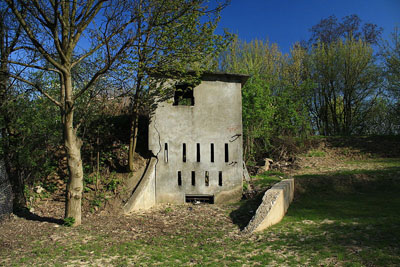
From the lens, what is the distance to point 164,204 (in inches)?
409

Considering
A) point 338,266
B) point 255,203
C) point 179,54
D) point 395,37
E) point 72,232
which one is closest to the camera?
point 338,266

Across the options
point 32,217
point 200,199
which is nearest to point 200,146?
point 200,199

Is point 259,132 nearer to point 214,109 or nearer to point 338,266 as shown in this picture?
point 214,109

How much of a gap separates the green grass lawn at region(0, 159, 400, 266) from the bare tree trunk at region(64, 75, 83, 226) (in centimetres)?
53

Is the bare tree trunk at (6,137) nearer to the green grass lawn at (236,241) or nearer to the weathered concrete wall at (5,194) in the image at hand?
the weathered concrete wall at (5,194)

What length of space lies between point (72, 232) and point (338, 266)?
5.80 meters

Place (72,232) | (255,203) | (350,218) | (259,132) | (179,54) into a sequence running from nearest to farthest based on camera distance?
(72,232)
(350,218)
(179,54)
(255,203)
(259,132)

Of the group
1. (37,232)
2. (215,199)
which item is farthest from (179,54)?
(37,232)

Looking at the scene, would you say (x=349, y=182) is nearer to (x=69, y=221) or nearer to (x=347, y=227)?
(x=347, y=227)

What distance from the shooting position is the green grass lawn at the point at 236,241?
555 centimetres

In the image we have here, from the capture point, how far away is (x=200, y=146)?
10859 mm

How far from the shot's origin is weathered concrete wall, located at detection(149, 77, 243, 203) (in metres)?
A: 10.7

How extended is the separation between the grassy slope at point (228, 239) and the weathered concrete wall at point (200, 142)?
0.86 meters

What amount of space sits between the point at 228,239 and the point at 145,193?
3889mm
